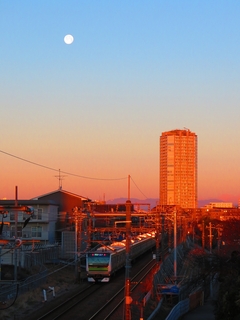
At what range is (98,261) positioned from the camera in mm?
34094

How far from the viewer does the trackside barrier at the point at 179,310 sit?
23.6 m

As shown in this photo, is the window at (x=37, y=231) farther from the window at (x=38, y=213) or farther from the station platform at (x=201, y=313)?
the station platform at (x=201, y=313)

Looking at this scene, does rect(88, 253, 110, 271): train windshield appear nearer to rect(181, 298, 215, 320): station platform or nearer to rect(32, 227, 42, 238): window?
rect(181, 298, 215, 320): station platform

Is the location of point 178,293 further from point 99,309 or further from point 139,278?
point 139,278

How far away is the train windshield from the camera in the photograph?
112 feet

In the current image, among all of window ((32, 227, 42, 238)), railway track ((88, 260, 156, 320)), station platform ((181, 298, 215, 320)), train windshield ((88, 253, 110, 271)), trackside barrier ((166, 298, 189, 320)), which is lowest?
station platform ((181, 298, 215, 320))

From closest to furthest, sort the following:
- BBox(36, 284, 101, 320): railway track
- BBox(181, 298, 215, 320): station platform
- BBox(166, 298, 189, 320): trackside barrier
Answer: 1. BBox(36, 284, 101, 320): railway track
2. BBox(166, 298, 189, 320): trackside barrier
3. BBox(181, 298, 215, 320): station platform

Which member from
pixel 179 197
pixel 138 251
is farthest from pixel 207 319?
pixel 179 197

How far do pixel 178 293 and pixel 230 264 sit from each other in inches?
493

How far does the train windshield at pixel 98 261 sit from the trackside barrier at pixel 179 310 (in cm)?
721

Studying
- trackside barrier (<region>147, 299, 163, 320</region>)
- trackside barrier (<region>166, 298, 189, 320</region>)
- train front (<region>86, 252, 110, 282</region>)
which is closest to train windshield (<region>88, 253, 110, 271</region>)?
train front (<region>86, 252, 110, 282</region>)

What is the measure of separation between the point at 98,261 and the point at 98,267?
408 millimetres

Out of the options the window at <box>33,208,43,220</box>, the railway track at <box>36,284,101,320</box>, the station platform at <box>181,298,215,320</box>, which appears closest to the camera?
the railway track at <box>36,284,101,320</box>

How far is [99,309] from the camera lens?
964 inches
